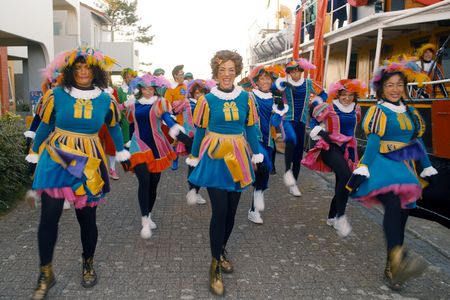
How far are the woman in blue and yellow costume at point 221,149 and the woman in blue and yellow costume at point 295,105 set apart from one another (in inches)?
114

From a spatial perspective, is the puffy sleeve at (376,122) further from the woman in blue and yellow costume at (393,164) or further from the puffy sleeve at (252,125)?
the puffy sleeve at (252,125)

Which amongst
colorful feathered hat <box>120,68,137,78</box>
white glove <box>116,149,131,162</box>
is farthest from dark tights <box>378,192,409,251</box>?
colorful feathered hat <box>120,68,137,78</box>

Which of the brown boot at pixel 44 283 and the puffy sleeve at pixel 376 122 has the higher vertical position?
the puffy sleeve at pixel 376 122

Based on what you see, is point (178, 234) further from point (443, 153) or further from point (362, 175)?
point (443, 153)

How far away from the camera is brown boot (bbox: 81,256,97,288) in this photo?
11.6 feet

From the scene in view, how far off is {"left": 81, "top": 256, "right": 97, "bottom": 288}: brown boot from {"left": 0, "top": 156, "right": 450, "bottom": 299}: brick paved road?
0.06 m

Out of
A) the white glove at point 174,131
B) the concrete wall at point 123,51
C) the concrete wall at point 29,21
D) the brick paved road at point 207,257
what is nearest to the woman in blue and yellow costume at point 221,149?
the brick paved road at point 207,257

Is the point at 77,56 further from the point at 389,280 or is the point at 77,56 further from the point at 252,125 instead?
the point at 389,280

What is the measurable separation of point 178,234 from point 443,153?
11.9 ft

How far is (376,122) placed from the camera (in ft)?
12.2

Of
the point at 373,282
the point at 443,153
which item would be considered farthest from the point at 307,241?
the point at 443,153

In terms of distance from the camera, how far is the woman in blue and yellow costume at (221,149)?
11.6ft

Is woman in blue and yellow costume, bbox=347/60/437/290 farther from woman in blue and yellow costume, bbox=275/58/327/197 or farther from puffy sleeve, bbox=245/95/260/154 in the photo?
woman in blue and yellow costume, bbox=275/58/327/197

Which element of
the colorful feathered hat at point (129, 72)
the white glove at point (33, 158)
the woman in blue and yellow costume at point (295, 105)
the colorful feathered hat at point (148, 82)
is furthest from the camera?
the colorful feathered hat at point (129, 72)
